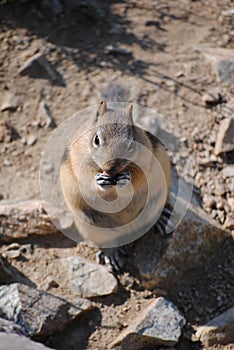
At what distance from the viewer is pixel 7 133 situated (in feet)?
16.5

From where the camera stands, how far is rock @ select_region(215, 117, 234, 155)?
185 inches

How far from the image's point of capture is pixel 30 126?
5109 mm

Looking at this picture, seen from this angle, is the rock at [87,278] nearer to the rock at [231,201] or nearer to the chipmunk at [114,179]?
the chipmunk at [114,179]

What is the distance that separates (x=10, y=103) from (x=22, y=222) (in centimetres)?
140

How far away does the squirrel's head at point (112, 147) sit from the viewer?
3426 millimetres

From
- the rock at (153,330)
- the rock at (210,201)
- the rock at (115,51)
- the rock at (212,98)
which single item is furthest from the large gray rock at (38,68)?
the rock at (153,330)

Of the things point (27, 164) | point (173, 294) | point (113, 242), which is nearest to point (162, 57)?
point (27, 164)

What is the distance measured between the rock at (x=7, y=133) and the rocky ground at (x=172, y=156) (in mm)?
14

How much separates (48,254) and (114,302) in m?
0.65

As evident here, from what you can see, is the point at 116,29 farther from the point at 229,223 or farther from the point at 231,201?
the point at 229,223

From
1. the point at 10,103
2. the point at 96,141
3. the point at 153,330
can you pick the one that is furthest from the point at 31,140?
the point at 153,330

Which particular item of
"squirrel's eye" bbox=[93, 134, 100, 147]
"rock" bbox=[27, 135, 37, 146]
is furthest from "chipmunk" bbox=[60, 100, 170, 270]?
"rock" bbox=[27, 135, 37, 146]

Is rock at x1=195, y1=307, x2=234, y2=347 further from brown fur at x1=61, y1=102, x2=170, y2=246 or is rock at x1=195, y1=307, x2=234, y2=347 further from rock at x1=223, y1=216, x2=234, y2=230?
brown fur at x1=61, y1=102, x2=170, y2=246

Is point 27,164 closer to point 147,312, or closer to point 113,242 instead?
point 113,242
